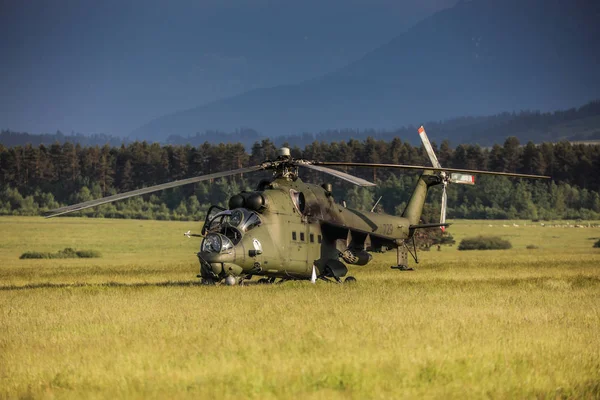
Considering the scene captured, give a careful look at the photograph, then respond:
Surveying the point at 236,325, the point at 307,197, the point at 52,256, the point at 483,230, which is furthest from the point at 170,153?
the point at 236,325

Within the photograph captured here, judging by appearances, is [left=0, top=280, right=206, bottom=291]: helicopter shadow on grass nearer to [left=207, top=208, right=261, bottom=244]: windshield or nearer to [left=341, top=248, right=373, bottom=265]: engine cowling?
[left=207, top=208, right=261, bottom=244]: windshield

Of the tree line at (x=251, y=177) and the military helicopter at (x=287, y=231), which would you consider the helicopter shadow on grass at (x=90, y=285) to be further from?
the tree line at (x=251, y=177)

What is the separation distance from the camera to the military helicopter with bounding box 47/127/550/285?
23.8 metres

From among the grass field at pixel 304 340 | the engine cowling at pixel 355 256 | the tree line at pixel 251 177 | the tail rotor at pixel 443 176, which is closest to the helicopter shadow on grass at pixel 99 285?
the grass field at pixel 304 340

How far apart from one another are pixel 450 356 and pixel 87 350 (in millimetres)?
5821

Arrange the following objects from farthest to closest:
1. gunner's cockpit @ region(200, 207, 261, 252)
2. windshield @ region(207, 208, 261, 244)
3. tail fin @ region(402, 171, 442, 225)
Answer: tail fin @ region(402, 171, 442, 225), windshield @ region(207, 208, 261, 244), gunner's cockpit @ region(200, 207, 261, 252)

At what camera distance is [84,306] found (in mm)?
20625

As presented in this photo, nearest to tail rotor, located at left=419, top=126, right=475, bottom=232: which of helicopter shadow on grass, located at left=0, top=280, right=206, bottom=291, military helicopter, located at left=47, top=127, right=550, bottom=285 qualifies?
military helicopter, located at left=47, top=127, right=550, bottom=285

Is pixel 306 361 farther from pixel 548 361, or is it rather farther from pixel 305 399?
pixel 548 361

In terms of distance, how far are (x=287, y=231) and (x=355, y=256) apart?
11.4ft

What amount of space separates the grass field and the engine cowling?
38.2 inches

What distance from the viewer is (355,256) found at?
2803 centimetres

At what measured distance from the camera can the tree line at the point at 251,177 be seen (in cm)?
11531

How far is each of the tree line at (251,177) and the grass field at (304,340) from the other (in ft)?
284
